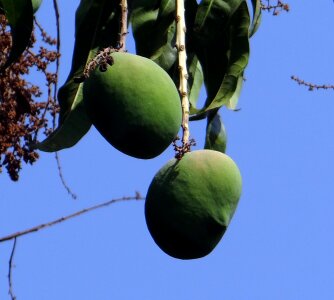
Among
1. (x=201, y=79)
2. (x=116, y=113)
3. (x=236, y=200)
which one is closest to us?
(x=116, y=113)

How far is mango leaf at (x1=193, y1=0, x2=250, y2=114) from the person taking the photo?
154 centimetres

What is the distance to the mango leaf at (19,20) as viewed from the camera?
4.69 feet

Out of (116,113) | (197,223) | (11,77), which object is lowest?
(11,77)

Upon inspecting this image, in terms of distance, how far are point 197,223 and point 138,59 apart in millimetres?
213

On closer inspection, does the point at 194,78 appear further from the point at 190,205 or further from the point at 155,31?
the point at 190,205

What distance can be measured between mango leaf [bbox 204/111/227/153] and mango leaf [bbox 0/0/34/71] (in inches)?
14.5

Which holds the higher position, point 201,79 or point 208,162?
point 208,162

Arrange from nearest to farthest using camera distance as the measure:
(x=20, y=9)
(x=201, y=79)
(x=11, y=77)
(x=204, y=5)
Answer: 1. (x=20, y=9)
2. (x=204, y=5)
3. (x=201, y=79)
4. (x=11, y=77)

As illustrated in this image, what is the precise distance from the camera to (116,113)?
1.12m

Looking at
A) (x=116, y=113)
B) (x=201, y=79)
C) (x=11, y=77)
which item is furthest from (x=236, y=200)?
(x=11, y=77)

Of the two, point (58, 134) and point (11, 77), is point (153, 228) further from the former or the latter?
point (11, 77)

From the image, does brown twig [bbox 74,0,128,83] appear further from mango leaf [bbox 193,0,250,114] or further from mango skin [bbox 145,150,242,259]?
mango leaf [bbox 193,0,250,114]

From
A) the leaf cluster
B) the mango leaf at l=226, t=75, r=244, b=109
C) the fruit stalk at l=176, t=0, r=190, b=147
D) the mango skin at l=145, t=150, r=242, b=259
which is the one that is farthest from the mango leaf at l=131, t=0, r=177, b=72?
the mango skin at l=145, t=150, r=242, b=259

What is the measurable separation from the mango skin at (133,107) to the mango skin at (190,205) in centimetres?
4
